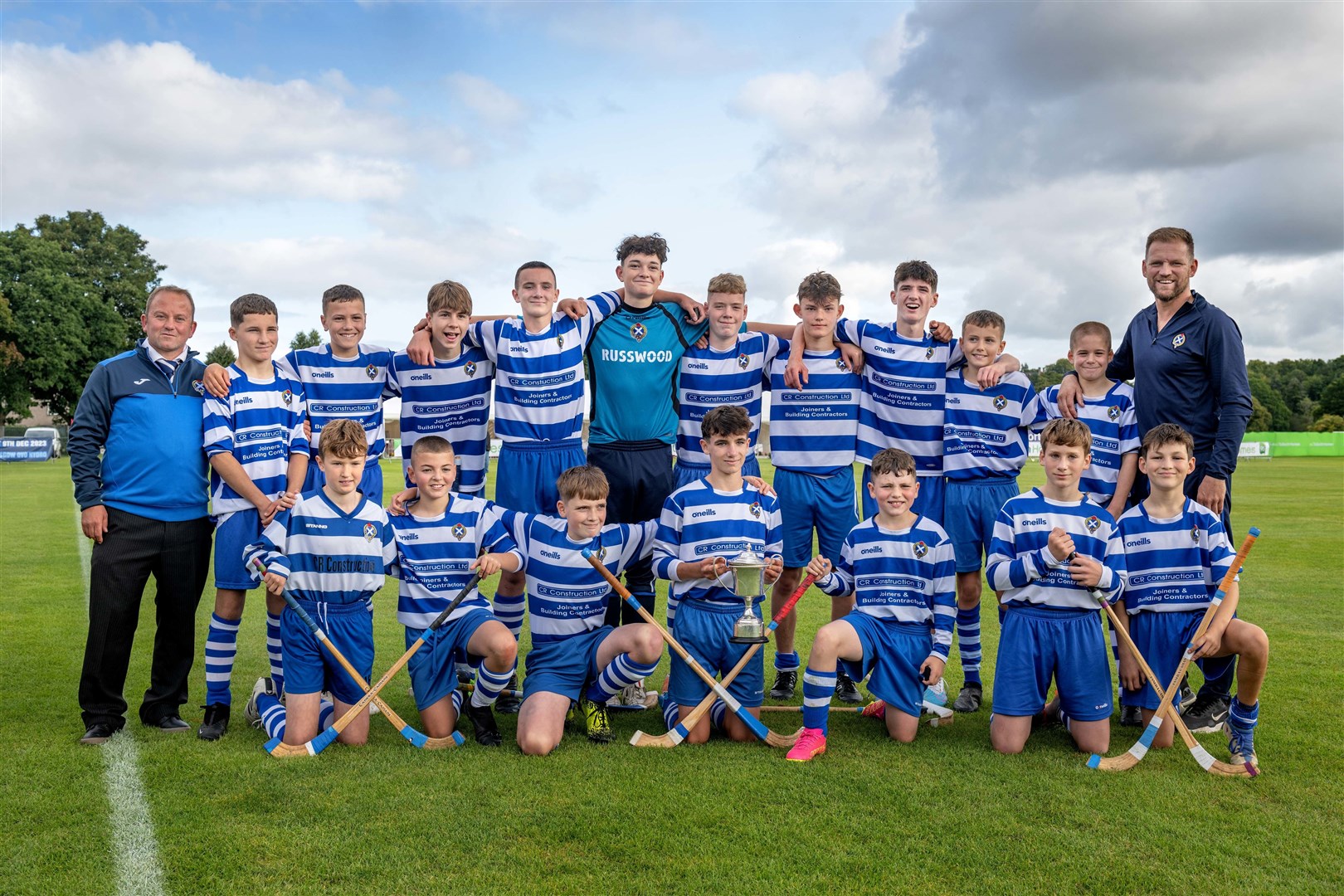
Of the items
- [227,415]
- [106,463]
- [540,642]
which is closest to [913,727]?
[540,642]

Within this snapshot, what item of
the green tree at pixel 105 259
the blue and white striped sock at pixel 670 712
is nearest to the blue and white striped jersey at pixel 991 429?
the blue and white striped sock at pixel 670 712

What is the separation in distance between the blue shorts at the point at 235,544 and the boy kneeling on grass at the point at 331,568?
0.21 m

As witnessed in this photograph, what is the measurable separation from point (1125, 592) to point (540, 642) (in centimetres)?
292

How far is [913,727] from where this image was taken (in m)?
4.71

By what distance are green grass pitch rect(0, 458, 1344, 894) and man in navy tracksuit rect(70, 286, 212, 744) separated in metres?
0.30

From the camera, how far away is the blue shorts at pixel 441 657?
466 cm

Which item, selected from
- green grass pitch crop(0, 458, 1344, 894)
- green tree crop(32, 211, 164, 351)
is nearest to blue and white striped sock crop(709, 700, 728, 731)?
green grass pitch crop(0, 458, 1344, 894)

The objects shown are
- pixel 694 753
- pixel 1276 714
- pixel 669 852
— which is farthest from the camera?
pixel 1276 714

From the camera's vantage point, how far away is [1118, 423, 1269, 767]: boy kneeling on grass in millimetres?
4551

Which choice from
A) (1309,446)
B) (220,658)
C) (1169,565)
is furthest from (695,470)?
(1309,446)

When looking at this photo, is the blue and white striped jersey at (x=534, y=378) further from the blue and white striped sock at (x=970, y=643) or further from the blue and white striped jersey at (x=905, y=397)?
the blue and white striped sock at (x=970, y=643)

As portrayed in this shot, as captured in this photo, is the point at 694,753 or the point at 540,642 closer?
the point at 694,753

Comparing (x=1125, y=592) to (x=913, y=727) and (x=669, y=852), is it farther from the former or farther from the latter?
(x=669, y=852)

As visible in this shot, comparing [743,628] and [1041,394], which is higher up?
[1041,394]
